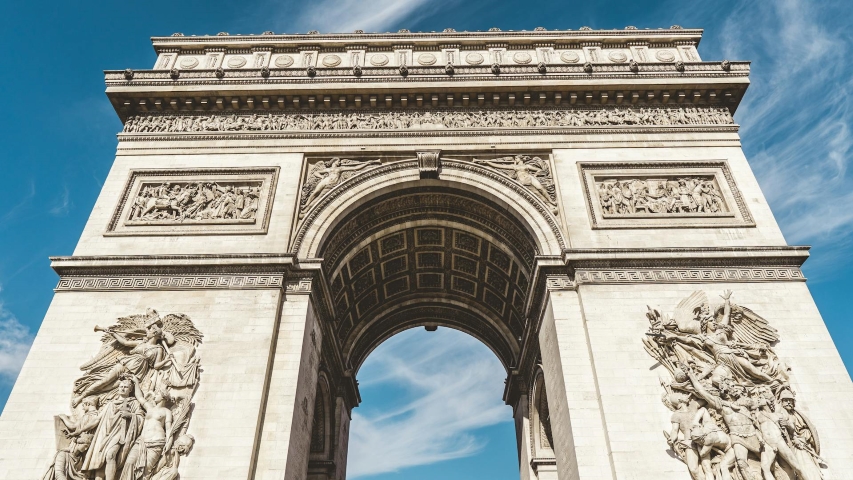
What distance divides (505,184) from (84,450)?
10.9 meters

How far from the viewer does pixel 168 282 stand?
13.0 metres

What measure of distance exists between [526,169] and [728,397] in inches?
286

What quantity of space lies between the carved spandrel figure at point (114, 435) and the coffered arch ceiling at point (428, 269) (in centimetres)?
537

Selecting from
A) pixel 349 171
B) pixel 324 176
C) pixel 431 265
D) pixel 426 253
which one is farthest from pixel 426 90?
pixel 431 265

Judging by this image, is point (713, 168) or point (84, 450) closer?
point (84, 450)

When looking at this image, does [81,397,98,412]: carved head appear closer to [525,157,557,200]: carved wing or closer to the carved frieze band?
the carved frieze band

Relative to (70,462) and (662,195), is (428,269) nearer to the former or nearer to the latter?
(662,195)

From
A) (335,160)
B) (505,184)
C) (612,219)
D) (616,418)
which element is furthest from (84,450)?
(612,219)

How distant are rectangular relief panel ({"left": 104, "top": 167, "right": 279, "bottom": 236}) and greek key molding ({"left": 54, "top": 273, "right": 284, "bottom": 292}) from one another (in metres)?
1.36

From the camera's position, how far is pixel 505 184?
1500cm

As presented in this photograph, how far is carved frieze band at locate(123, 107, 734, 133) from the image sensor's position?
52.9 ft

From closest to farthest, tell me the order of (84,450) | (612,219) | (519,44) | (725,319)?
1. (84,450)
2. (725,319)
3. (612,219)
4. (519,44)

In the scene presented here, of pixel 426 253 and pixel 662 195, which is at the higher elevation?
pixel 426 253

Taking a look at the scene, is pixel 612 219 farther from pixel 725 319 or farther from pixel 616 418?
pixel 616 418
